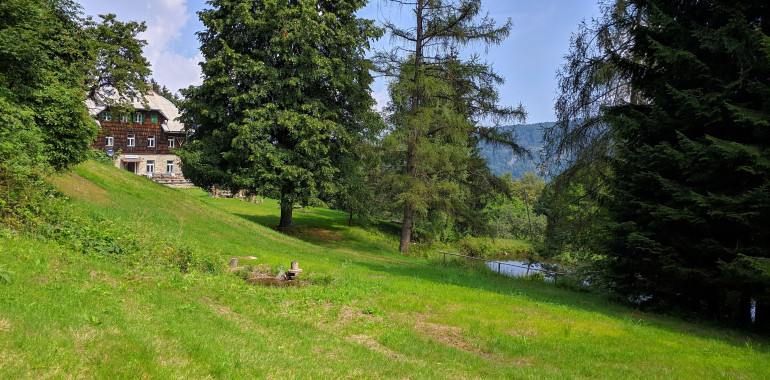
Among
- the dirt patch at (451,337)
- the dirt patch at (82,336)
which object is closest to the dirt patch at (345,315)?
the dirt patch at (451,337)

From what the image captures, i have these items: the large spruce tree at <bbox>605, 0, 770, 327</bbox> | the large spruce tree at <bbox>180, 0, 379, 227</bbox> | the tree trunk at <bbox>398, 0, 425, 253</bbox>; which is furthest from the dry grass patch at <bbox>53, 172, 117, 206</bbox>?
the large spruce tree at <bbox>605, 0, 770, 327</bbox>

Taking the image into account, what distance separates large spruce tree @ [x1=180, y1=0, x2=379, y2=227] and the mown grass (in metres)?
9.24

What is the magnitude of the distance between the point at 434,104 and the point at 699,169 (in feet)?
57.1

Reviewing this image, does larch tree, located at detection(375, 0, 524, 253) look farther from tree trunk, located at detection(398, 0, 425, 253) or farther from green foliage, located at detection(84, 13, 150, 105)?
green foliage, located at detection(84, 13, 150, 105)

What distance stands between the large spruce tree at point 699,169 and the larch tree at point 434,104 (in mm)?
13239

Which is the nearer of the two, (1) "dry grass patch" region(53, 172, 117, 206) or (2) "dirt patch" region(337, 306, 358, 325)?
(2) "dirt patch" region(337, 306, 358, 325)

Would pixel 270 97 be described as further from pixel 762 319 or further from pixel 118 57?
pixel 762 319

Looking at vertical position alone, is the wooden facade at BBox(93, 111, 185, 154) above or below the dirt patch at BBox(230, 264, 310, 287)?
above

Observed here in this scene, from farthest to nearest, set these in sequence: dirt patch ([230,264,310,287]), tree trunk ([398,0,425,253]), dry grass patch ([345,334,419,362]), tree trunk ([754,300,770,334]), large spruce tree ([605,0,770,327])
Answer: tree trunk ([398,0,425,253])
dirt patch ([230,264,310,287])
tree trunk ([754,300,770,334])
large spruce tree ([605,0,770,327])
dry grass patch ([345,334,419,362])

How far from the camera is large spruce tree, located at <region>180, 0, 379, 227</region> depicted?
22062mm

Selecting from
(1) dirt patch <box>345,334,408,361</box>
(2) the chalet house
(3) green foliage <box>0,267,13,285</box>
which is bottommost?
(1) dirt patch <box>345,334,408,361</box>

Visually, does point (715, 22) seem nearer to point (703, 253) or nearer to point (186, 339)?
point (703, 253)

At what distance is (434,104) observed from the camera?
2722cm

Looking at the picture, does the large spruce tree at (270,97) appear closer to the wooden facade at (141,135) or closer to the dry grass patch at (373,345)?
the dry grass patch at (373,345)
